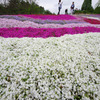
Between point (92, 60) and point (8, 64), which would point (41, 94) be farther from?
point (92, 60)

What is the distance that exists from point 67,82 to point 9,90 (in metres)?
1.89

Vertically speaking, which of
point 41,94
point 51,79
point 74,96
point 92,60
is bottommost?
point 74,96

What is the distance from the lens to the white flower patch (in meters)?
2.64

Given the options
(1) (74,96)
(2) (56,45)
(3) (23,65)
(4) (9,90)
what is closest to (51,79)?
(1) (74,96)

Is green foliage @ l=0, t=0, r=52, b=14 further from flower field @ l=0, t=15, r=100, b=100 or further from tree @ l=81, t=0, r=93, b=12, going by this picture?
tree @ l=81, t=0, r=93, b=12

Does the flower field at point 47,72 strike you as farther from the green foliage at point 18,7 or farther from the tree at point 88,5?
the tree at point 88,5

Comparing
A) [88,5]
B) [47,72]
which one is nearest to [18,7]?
[47,72]

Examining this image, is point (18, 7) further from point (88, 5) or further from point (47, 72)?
point (88, 5)

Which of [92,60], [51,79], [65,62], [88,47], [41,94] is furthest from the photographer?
[88,47]

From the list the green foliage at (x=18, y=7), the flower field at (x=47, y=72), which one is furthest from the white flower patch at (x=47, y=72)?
the green foliage at (x=18, y=7)

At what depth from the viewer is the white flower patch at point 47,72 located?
8.66ft

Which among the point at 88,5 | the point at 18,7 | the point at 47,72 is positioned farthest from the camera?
the point at 88,5

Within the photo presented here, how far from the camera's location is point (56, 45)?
4.60 m

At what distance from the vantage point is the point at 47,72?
3072 millimetres
